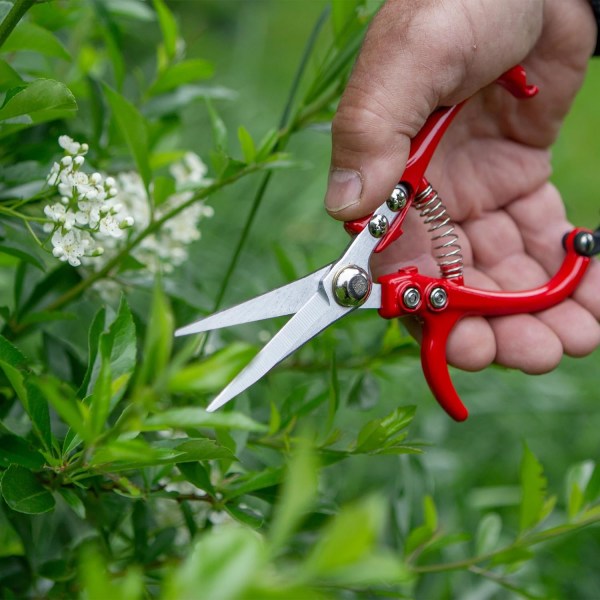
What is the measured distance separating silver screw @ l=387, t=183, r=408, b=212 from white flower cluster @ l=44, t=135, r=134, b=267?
25 cm

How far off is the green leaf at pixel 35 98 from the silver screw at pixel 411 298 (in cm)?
34

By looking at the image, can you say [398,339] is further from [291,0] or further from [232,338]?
[291,0]

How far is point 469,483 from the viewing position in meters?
1.59

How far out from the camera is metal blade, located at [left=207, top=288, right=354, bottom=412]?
0.64 m

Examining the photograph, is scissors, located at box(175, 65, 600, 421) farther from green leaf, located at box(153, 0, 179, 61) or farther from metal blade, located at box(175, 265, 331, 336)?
green leaf, located at box(153, 0, 179, 61)

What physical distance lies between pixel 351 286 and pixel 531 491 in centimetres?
26

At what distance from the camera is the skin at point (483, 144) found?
760 millimetres

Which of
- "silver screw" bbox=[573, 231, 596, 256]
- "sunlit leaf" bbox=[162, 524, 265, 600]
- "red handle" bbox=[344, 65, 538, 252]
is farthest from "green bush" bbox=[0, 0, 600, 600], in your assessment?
"silver screw" bbox=[573, 231, 596, 256]

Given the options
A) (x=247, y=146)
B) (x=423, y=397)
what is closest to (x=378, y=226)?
(x=247, y=146)

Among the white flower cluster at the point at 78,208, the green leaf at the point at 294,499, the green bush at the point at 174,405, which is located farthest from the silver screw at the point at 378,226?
the green leaf at the point at 294,499

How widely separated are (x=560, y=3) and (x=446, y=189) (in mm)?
253

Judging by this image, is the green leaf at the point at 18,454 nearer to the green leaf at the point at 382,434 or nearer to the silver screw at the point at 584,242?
the green leaf at the point at 382,434

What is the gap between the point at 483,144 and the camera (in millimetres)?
1104

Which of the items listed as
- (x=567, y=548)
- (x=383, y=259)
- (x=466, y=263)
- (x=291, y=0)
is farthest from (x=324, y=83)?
(x=291, y=0)
